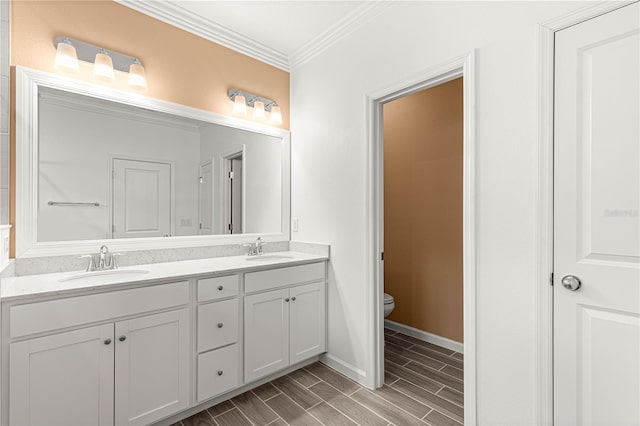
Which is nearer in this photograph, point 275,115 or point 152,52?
point 152,52

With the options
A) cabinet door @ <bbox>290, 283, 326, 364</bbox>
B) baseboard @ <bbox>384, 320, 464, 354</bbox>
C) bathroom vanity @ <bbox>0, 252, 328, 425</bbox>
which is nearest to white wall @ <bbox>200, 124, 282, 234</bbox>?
bathroom vanity @ <bbox>0, 252, 328, 425</bbox>

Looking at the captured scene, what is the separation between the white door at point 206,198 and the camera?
242 cm

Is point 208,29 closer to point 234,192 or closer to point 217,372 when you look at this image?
point 234,192

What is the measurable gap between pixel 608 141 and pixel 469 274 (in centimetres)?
80

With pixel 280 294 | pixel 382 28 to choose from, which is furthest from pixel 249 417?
pixel 382 28

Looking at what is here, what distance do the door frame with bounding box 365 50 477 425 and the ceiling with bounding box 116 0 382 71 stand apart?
629 millimetres

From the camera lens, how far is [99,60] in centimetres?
191

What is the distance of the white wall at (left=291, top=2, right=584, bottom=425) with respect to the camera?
145 centimetres

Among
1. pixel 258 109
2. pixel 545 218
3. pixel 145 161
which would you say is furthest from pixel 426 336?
pixel 145 161

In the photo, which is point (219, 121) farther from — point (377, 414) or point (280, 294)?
point (377, 414)

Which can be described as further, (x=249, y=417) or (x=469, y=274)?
(x=249, y=417)

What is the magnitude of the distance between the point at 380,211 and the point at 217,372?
1461 millimetres

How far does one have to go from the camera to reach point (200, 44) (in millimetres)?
2389

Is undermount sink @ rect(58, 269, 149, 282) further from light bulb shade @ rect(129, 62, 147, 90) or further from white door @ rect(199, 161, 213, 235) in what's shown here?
light bulb shade @ rect(129, 62, 147, 90)
